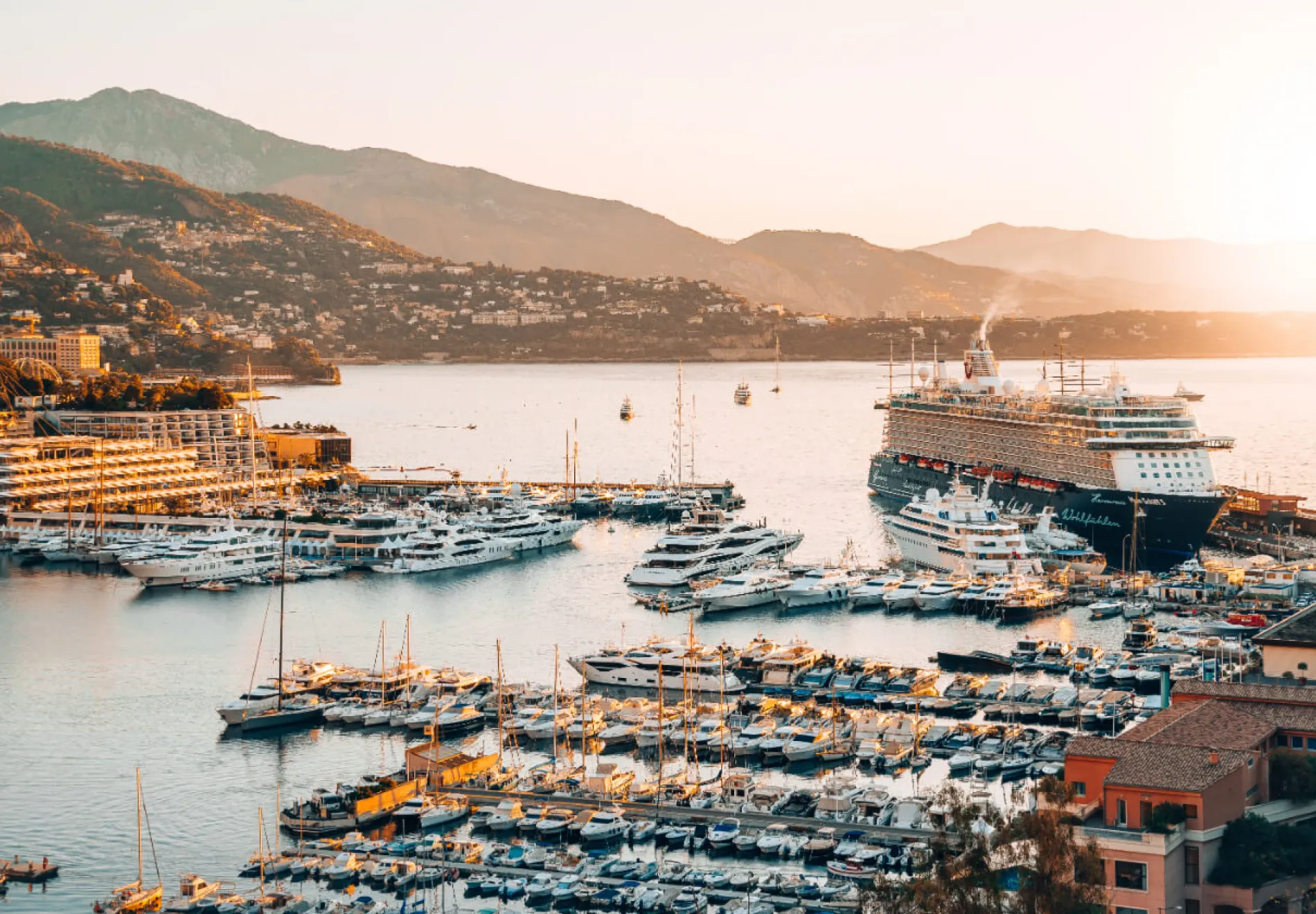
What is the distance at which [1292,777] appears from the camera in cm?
1194

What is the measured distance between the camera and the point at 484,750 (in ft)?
57.8

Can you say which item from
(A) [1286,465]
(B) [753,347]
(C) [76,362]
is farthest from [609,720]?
(B) [753,347]

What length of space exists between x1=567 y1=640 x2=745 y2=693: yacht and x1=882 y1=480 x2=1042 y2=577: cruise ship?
7.78 metres

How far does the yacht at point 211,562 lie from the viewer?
97.5ft

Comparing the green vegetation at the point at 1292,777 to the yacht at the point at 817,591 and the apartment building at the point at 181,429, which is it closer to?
the yacht at the point at 817,591

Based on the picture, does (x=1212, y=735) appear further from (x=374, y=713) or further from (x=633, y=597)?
(x=633, y=597)

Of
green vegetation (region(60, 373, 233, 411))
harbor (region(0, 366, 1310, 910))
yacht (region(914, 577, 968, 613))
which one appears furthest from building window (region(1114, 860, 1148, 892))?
green vegetation (region(60, 373, 233, 411))

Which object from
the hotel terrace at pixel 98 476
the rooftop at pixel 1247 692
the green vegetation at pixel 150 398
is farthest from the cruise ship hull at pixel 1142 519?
the green vegetation at pixel 150 398

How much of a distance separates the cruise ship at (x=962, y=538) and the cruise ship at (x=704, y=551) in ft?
7.38

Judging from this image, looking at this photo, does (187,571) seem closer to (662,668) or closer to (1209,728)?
(662,668)

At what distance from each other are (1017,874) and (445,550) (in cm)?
2205

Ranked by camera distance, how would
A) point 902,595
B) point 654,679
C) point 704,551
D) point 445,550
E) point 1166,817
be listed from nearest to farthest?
point 1166,817 → point 654,679 → point 902,595 → point 704,551 → point 445,550

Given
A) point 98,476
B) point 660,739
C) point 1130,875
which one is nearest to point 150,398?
point 98,476

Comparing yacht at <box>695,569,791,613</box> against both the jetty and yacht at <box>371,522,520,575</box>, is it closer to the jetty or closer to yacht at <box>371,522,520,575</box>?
yacht at <box>371,522,520,575</box>
